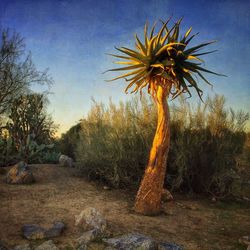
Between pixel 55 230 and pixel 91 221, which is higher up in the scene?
pixel 91 221

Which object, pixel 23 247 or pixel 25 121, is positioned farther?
pixel 25 121

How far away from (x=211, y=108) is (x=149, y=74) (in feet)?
10.4

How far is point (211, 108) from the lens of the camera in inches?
331

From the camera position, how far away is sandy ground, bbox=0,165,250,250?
498 centimetres

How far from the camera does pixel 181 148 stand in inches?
308

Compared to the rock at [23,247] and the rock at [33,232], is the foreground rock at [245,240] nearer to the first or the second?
the rock at [33,232]

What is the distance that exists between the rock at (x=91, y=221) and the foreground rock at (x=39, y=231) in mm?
331

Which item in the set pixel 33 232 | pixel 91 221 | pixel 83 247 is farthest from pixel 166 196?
pixel 33 232

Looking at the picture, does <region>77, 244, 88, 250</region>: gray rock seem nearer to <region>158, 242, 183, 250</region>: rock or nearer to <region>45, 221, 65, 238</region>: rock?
<region>45, 221, 65, 238</region>: rock

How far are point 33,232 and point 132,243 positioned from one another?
1.62 metres

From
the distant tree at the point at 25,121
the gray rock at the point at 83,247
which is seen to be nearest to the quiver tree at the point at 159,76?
the gray rock at the point at 83,247

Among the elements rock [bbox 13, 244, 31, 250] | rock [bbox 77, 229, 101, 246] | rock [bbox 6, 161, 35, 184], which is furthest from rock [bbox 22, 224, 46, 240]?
rock [bbox 6, 161, 35, 184]

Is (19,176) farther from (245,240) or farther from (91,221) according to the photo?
(245,240)

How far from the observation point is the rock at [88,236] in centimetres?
444
